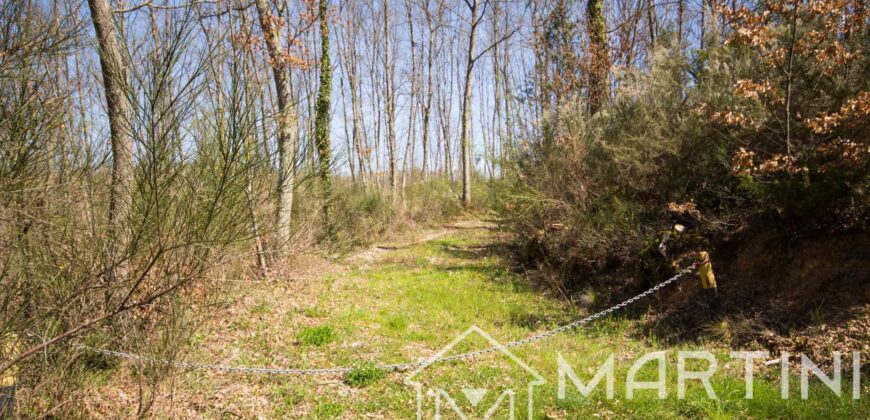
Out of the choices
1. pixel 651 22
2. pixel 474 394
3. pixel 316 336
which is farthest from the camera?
pixel 651 22

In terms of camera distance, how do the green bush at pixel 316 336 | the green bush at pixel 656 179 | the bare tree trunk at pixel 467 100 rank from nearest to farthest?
the green bush at pixel 656 179
the green bush at pixel 316 336
the bare tree trunk at pixel 467 100

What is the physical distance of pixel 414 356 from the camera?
17.6 feet

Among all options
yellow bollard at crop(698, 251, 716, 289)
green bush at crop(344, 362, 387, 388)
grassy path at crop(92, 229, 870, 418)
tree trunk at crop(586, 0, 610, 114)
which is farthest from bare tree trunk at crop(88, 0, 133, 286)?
tree trunk at crop(586, 0, 610, 114)

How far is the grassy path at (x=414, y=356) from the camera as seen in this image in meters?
3.83

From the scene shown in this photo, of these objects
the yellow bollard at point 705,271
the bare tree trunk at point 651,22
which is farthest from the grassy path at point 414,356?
the bare tree trunk at point 651,22

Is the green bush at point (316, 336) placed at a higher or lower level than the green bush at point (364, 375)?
higher

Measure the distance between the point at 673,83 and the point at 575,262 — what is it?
3.31 metres

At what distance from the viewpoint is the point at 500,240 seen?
448 inches

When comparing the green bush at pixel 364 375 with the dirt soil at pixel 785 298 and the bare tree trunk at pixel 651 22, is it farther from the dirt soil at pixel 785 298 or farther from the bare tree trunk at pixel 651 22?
the bare tree trunk at pixel 651 22

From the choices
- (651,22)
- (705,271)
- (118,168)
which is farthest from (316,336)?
(651,22)

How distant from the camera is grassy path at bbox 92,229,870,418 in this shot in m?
3.83

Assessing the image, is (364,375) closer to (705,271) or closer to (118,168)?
(118,168)

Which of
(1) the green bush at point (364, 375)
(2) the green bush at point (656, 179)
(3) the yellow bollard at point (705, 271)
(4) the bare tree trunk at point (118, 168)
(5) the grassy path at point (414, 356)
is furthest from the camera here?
(2) the green bush at point (656, 179)

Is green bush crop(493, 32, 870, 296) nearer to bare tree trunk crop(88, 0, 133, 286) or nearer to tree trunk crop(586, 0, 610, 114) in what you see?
tree trunk crop(586, 0, 610, 114)
